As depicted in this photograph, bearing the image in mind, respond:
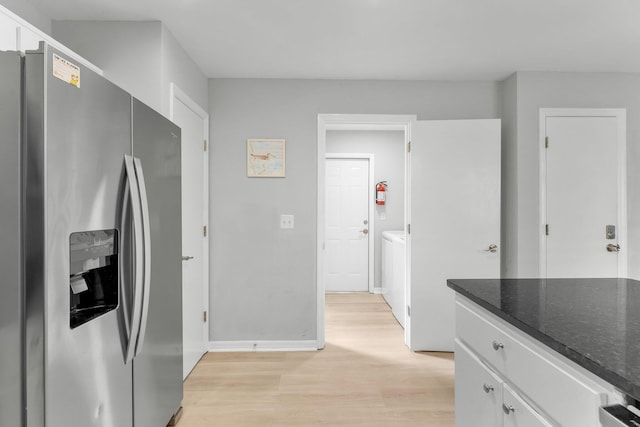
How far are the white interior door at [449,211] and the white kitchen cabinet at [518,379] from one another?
1638 mm

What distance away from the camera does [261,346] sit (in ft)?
10.9

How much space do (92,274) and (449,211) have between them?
2.72m

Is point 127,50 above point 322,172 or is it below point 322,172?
above

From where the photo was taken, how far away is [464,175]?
10.6ft

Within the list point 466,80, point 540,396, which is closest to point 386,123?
point 466,80

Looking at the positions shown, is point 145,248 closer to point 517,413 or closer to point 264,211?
point 517,413

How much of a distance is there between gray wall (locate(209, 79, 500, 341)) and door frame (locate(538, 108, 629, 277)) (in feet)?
5.34

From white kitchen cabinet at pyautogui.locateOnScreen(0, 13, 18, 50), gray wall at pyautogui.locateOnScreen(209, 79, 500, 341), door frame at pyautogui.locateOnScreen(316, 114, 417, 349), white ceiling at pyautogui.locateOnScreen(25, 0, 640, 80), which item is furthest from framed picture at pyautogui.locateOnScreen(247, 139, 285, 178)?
white kitchen cabinet at pyautogui.locateOnScreen(0, 13, 18, 50)

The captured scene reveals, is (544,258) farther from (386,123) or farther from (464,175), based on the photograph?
(386,123)

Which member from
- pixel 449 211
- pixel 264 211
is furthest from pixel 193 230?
pixel 449 211

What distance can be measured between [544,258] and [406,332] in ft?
4.42

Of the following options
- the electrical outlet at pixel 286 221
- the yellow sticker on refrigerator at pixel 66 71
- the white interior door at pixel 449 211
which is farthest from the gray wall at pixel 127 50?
the white interior door at pixel 449 211

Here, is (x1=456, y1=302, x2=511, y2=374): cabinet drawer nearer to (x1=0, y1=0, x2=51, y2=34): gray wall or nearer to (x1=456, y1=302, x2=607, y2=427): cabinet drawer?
(x1=456, y1=302, x2=607, y2=427): cabinet drawer

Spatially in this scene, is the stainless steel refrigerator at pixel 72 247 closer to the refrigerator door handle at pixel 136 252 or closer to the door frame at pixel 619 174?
the refrigerator door handle at pixel 136 252
